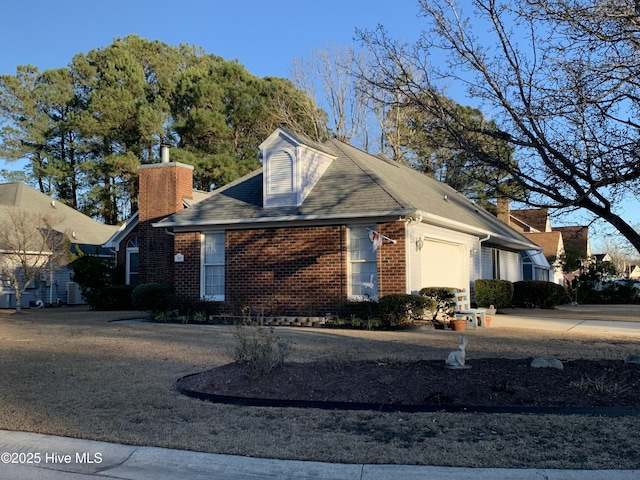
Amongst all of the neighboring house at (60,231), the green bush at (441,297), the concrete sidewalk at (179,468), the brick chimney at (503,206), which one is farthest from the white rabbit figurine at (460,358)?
the neighboring house at (60,231)

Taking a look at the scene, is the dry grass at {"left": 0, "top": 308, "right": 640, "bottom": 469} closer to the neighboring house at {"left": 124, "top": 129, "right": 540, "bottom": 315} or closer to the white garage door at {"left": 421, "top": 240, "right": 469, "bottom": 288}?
the neighboring house at {"left": 124, "top": 129, "right": 540, "bottom": 315}

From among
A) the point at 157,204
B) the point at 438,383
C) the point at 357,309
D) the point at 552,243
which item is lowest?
the point at 438,383

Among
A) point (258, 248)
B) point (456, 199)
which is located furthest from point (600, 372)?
point (456, 199)

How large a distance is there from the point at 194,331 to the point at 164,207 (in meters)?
9.40

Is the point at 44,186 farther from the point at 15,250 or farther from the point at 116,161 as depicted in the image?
the point at 15,250

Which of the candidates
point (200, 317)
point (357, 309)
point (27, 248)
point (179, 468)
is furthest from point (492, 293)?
point (27, 248)

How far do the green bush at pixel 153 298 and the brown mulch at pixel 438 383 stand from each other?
10005 millimetres

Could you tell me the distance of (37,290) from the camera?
98.8 ft

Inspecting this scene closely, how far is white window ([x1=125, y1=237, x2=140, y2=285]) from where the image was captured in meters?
26.6

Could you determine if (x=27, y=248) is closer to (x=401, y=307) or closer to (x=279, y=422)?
(x=401, y=307)

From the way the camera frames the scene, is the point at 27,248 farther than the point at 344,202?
Yes

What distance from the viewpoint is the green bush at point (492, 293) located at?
21375 mm

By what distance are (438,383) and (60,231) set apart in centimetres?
2785

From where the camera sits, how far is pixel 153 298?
60.3 ft
